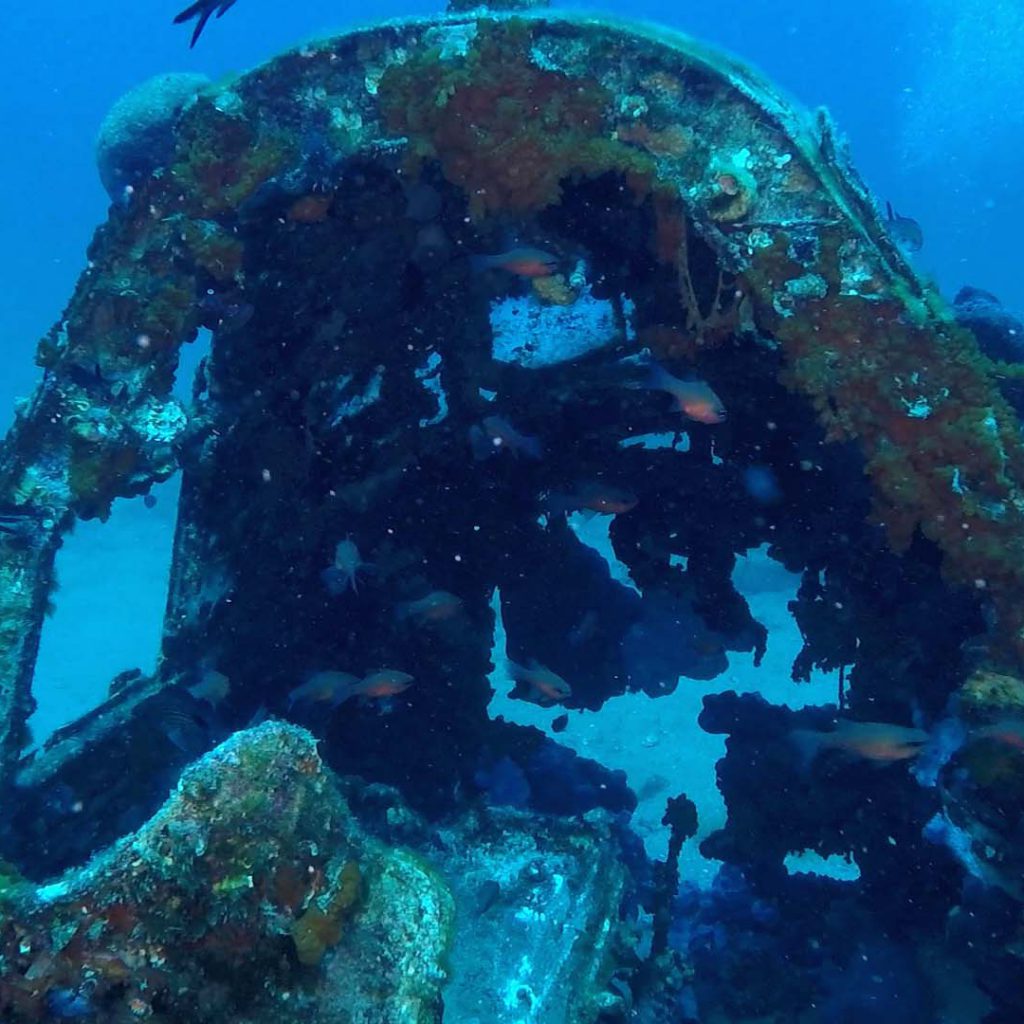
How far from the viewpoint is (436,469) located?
6086mm

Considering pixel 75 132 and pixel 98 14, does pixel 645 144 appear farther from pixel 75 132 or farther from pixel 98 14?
pixel 98 14

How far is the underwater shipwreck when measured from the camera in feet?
13.1

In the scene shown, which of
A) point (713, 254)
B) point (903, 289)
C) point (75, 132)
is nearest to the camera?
point (903, 289)

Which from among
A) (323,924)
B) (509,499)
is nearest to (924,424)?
(509,499)

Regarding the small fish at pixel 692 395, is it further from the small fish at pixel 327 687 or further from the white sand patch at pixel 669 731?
the white sand patch at pixel 669 731

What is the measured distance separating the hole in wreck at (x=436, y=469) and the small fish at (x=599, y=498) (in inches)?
1.2

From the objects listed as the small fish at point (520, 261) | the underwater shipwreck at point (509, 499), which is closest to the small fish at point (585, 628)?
the underwater shipwreck at point (509, 499)

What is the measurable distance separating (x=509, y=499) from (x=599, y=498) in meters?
0.90

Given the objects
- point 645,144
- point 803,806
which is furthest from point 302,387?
point 803,806

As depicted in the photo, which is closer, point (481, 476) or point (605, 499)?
point (605, 499)

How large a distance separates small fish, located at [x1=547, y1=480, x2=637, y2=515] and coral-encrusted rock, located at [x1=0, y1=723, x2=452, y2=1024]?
353cm

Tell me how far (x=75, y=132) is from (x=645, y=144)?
81057 mm

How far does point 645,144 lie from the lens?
4.41m

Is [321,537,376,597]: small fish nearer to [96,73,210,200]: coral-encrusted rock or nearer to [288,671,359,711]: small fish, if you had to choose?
[288,671,359,711]: small fish
